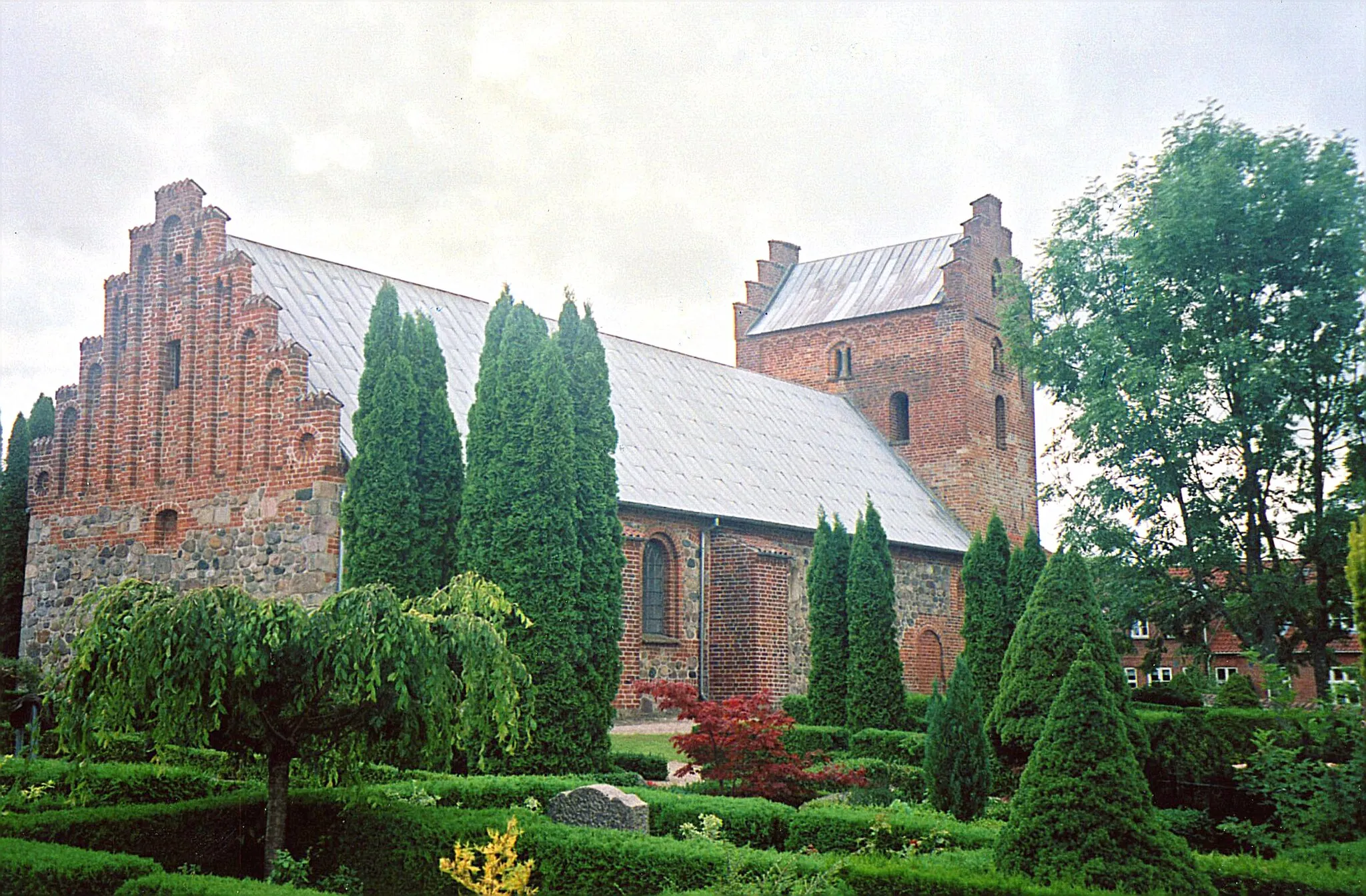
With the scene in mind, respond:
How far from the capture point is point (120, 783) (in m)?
10.7

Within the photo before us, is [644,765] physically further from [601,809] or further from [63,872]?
[63,872]

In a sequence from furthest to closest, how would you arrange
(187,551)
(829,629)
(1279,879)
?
(829,629) → (187,551) → (1279,879)

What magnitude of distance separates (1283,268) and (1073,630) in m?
10.4

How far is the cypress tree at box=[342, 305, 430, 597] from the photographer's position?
47.5 feet

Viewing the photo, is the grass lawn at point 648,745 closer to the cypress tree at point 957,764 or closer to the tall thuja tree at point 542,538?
the tall thuja tree at point 542,538

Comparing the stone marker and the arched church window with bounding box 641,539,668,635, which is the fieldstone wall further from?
the stone marker

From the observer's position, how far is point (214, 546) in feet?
57.0

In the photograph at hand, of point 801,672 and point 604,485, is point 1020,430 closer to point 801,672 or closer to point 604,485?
point 801,672

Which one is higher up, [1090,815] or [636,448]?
[636,448]

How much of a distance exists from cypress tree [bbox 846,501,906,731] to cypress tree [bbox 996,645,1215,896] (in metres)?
10.3

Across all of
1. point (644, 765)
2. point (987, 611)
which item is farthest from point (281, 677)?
point (987, 611)

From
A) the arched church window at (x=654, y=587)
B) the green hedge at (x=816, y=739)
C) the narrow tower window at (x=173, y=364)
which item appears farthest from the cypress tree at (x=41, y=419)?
the green hedge at (x=816, y=739)

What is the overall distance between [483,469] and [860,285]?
2076 cm

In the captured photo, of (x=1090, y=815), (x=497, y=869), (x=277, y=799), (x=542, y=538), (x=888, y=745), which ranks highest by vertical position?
(x=542, y=538)
